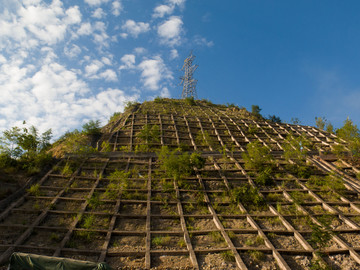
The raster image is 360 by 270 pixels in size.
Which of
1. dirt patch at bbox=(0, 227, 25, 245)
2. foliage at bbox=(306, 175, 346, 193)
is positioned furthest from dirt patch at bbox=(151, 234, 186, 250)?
foliage at bbox=(306, 175, 346, 193)

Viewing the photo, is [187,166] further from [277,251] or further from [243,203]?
[277,251]

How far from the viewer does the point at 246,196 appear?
8.48 metres

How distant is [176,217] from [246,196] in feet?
10.1

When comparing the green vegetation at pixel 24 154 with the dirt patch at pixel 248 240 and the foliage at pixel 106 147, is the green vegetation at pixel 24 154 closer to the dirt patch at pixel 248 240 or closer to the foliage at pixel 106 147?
the foliage at pixel 106 147

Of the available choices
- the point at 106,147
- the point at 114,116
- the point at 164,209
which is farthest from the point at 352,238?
the point at 114,116

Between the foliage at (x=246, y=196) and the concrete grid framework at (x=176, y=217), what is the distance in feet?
0.77

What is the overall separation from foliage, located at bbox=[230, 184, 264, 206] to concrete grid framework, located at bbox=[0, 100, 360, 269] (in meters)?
0.23

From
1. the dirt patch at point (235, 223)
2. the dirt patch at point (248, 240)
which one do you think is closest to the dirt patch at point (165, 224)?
the dirt patch at point (235, 223)

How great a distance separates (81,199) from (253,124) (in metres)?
13.9

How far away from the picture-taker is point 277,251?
6.06m

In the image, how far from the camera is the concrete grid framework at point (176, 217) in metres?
5.85

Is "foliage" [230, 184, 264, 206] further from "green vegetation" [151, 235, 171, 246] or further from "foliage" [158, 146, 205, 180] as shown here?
"green vegetation" [151, 235, 171, 246]

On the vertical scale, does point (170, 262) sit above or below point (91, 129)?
below

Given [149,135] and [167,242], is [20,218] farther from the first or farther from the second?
[149,135]
